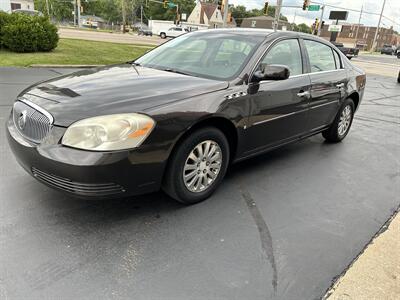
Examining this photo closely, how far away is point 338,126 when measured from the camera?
220 inches

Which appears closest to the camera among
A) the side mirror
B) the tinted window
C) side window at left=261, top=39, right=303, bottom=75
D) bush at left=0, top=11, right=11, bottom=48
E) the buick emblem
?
the buick emblem

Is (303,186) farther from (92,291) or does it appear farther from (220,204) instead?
(92,291)

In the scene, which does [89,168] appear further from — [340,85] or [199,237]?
[340,85]

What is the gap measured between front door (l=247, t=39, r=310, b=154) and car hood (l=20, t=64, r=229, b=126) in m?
0.56

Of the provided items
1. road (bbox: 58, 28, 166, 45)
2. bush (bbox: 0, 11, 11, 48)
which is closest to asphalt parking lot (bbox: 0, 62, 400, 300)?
bush (bbox: 0, 11, 11, 48)

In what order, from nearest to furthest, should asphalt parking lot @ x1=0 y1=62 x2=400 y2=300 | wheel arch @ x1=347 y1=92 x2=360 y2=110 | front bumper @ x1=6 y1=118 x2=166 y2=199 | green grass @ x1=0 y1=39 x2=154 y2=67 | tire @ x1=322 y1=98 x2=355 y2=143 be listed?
asphalt parking lot @ x1=0 y1=62 x2=400 y2=300, front bumper @ x1=6 y1=118 x2=166 y2=199, tire @ x1=322 y1=98 x2=355 y2=143, wheel arch @ x1=347 y1=92 x2=360 y2=110, green grass @ x1=0 y1=39 x2=154 y2=67

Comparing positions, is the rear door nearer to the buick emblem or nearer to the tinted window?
the tinted window

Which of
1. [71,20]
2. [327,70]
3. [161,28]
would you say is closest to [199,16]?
[161,28]

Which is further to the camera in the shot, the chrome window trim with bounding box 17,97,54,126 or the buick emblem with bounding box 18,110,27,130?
the buick emblem with bounding box 18,110,27,130

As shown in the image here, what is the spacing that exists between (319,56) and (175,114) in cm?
278

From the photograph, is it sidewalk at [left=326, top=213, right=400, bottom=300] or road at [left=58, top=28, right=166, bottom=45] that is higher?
sidewalk at [left=326, top=213, right=400, bottom=300]

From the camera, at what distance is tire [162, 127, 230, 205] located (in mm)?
3096

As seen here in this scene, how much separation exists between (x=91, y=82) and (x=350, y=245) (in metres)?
2.67

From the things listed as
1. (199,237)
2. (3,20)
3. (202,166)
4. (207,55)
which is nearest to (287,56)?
(207,55)
